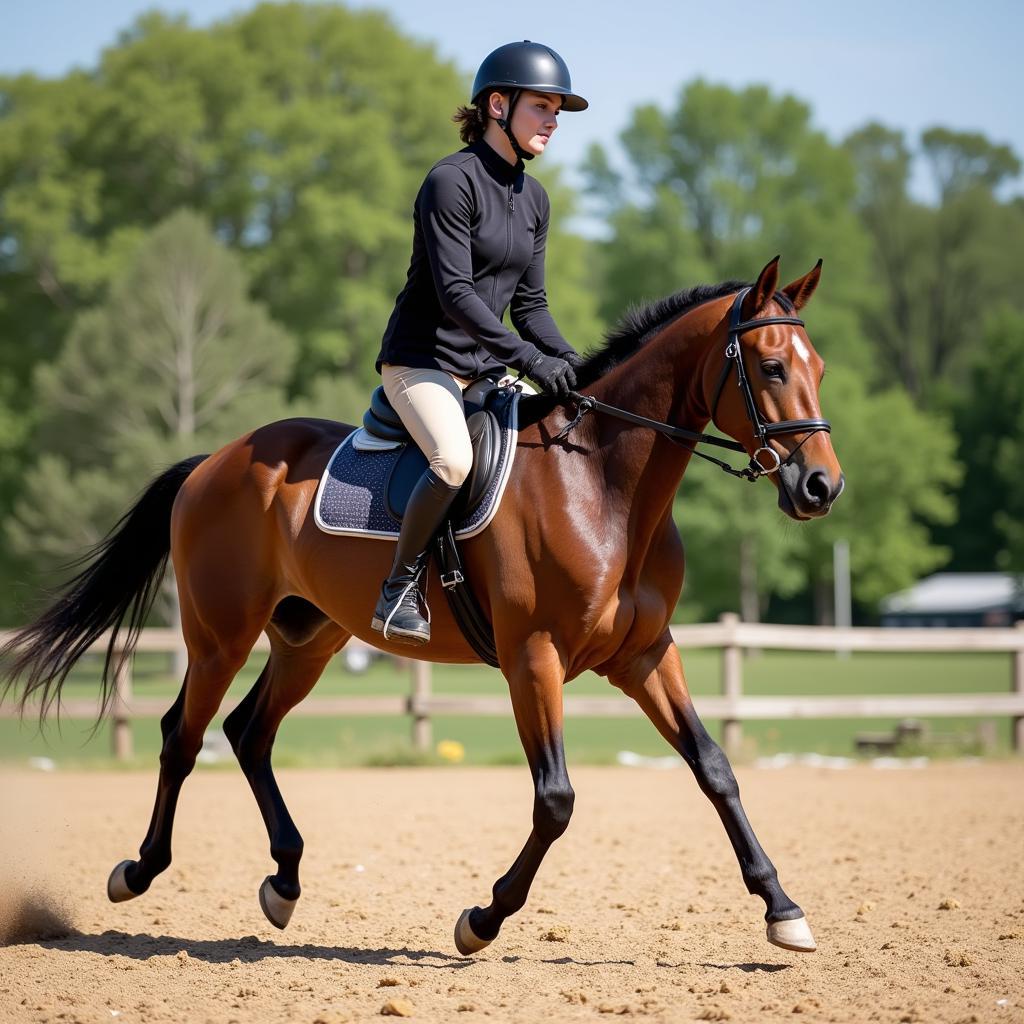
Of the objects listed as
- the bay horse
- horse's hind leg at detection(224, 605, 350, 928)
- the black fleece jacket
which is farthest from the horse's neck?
horse's hind leg at detection(224, 605, 350, 928)

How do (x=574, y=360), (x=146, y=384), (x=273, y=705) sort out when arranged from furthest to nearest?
(x=146, y=384) < (x=273, y=705) < (x=574, y=360)

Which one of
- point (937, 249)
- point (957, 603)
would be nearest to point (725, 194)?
point (937, 249)

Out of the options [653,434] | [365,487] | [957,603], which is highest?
[653,434]

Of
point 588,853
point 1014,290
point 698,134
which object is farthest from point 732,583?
point 588,853

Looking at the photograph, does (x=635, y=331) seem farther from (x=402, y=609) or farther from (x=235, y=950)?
(x=235, y=950)

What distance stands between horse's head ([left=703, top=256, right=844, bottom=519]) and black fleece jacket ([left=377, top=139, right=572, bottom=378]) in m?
0.79

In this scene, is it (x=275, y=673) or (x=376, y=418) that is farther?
(x=275, y=673)

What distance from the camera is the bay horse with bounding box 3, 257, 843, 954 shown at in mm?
4875

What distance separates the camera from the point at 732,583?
48.1 m

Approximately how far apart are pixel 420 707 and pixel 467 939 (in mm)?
9243

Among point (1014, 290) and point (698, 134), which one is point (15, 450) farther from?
point (1014, 290)

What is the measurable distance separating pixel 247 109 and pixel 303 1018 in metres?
33.1

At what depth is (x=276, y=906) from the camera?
5977 mm

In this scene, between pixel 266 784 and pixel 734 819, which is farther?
pixel 266 784
